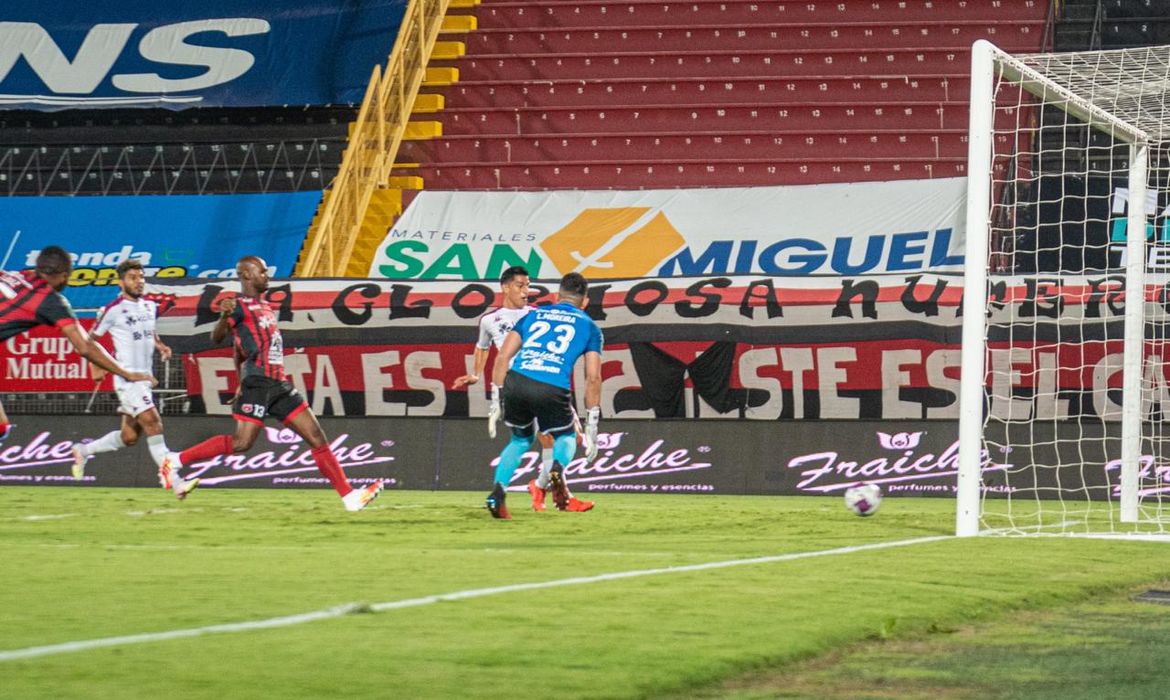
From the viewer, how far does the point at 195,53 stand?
29359 mm

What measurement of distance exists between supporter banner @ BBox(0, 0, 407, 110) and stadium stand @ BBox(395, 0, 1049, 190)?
62.1 inches

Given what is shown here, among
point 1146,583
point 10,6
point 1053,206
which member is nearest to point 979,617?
point 1146,583

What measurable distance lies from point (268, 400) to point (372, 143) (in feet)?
47.5

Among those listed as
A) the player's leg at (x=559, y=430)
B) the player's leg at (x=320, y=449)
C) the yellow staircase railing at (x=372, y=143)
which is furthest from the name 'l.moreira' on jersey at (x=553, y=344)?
the yellow staircase railing at (x=372, y=143)

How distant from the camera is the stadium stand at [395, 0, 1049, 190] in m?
26.9

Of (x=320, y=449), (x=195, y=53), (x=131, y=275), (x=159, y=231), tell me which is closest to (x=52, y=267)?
(x=320, y=449)

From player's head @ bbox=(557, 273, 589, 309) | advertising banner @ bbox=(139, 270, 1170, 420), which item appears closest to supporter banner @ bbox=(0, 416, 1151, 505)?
advertising banner @ bbox=(139, 270, 1170, 420)

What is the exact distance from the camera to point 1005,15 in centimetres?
2858

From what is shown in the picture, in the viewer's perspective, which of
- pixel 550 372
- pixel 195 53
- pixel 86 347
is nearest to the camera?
pixel 86 347

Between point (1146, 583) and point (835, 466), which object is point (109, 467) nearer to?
point (835, 466)

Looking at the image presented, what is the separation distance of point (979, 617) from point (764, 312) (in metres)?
11.7

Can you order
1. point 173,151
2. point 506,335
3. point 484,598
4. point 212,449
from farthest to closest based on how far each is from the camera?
point 173,151, point 506,335, point 212,449, point 484,598

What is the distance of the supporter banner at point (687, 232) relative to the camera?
77.2ft

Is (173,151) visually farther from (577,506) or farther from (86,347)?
(577,506)
